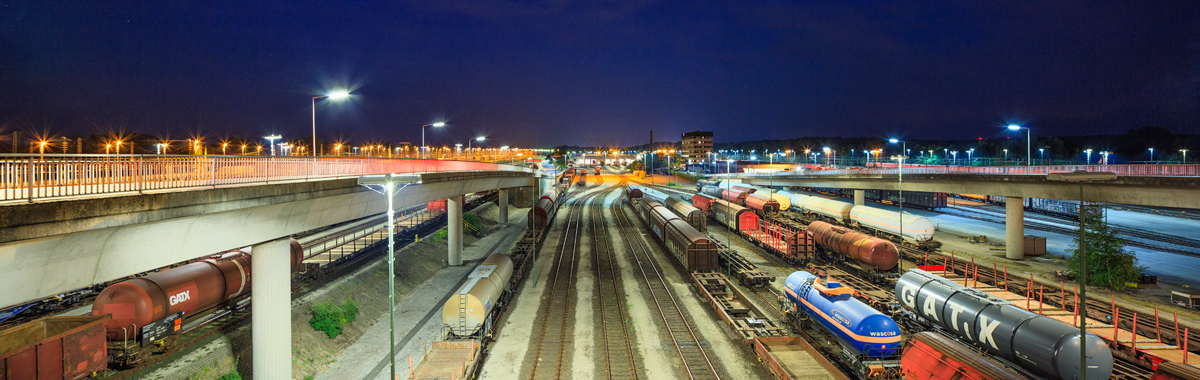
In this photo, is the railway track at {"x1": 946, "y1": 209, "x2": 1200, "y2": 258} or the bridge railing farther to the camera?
the railway track at {"x1": 946, "y1": 209, "x2": 1200, "y2": 258}

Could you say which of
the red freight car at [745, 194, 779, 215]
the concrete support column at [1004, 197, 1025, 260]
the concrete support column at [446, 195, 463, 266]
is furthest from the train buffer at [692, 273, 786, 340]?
the red freight car at [745, 194, 779, 215]

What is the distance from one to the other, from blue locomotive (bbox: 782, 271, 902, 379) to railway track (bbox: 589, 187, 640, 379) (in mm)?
8107

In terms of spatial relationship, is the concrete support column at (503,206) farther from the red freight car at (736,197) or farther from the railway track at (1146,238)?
the railway track at (1146,238)

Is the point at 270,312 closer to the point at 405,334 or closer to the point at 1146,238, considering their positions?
the point at 405,334

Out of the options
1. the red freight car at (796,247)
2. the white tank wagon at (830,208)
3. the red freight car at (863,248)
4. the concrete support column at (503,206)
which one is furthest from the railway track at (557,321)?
the white tank wagon at (830,208)

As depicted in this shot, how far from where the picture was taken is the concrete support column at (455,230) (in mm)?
37781

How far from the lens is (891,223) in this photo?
141ft

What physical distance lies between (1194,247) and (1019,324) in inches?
1851

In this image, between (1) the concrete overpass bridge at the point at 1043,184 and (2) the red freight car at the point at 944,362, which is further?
(1) the concrete overpass bridge at the point at 1043,184

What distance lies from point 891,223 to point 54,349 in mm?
50419

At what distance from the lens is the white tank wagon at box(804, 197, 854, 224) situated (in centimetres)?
5209

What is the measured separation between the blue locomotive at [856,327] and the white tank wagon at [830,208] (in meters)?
34.1

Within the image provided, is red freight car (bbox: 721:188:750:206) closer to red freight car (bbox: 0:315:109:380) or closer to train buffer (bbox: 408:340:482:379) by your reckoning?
train buffer (bbox: 408:340:482:379)

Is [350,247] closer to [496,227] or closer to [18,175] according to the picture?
Answer: [496,227]
